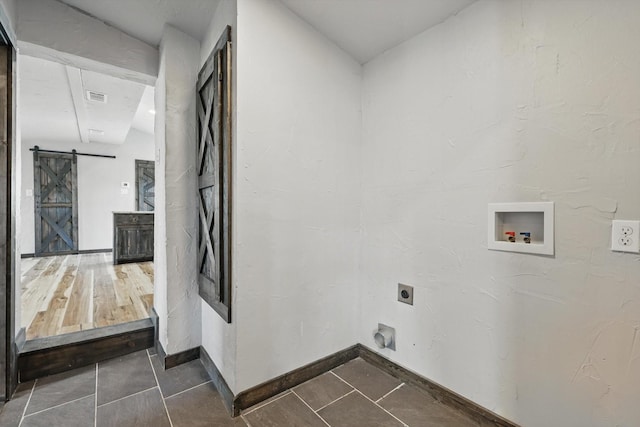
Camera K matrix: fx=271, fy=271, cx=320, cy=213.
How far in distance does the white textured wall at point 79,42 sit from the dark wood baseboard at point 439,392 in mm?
2591

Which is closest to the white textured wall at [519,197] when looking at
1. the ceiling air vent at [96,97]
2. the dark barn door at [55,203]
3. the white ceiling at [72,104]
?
the white ceiling at [72,104]

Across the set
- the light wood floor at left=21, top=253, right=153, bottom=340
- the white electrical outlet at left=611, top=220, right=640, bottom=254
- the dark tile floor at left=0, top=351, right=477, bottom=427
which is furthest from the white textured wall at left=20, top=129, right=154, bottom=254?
the white electrical outlet at left=611, top=220, right=640, bottom=254

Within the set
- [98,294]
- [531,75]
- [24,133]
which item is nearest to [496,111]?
[531,75]

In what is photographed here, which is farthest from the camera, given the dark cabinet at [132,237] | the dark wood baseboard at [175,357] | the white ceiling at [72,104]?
the dark cabinet at [132,237]

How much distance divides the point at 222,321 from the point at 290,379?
535mm

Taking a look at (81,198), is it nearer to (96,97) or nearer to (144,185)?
(144,185)

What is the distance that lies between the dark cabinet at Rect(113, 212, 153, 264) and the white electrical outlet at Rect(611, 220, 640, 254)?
5548 millimetres

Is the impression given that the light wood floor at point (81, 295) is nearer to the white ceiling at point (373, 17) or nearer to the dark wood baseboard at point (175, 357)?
the dark wood baseboard at point (175, 357)

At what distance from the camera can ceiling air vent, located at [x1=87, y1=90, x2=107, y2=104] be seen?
3.24 meters

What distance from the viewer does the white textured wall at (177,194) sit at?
72.2 inches

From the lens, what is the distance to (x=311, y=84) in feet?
5.64

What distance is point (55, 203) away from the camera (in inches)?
216

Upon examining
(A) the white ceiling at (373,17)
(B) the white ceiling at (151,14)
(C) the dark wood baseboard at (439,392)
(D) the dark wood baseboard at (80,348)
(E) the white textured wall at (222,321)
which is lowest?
(C) the dark wood baseboard at (439,392)

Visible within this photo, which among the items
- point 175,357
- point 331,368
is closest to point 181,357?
point 175,357
